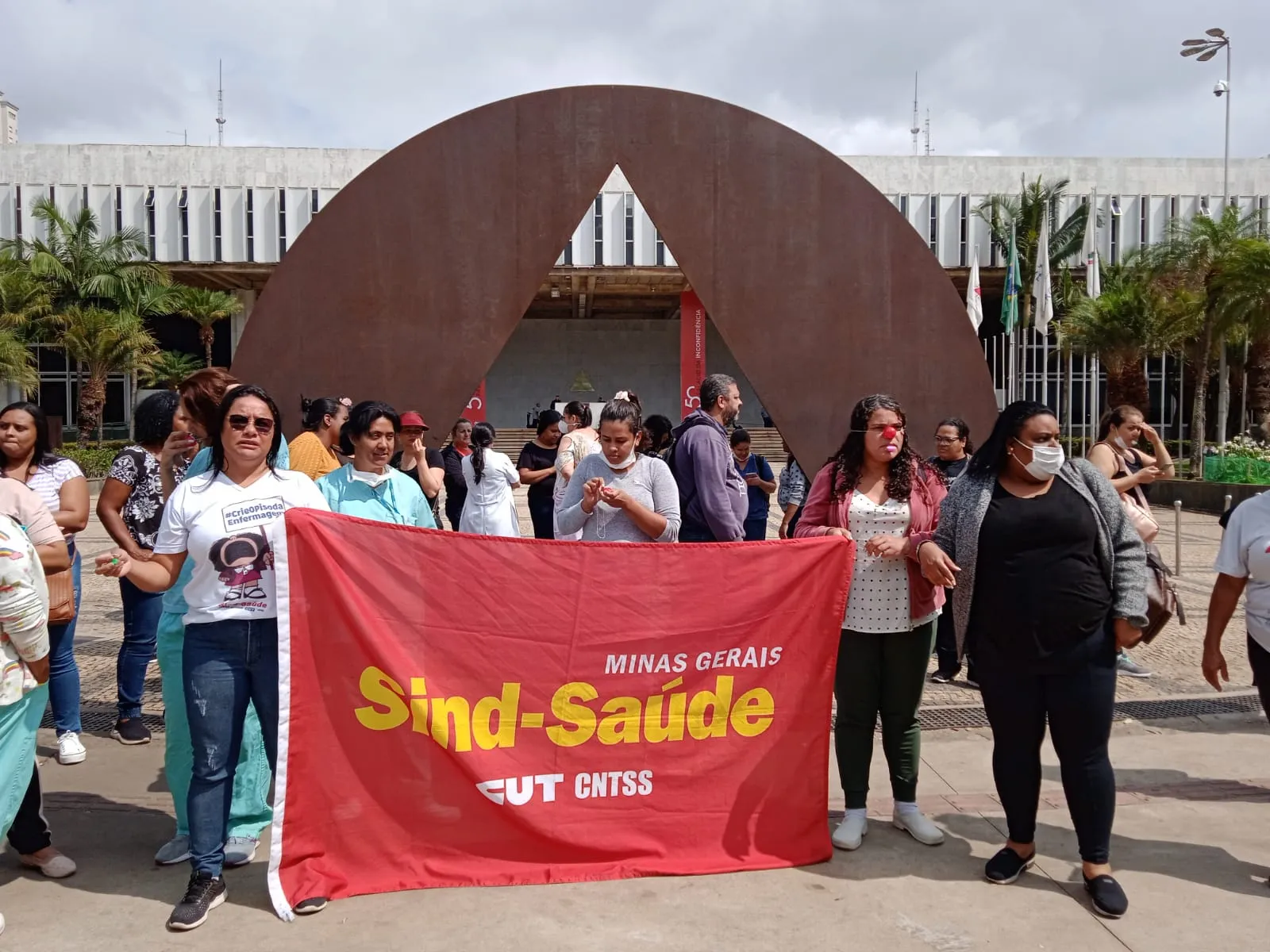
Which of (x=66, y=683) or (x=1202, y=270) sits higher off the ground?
(x=1202, y=270)

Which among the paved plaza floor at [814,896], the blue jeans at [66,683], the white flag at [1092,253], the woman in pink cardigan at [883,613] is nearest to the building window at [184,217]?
the white flag at [1092,253]

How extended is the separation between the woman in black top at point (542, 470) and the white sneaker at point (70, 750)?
3.37 meters

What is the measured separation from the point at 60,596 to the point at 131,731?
1.47 metres

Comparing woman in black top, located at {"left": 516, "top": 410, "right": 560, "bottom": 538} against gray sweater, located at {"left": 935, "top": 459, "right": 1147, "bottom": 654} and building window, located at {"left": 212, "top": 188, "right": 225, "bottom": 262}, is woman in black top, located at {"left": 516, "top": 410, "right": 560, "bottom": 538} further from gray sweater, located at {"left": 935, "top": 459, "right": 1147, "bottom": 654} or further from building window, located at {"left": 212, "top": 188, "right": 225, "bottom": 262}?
building window, located at {"left": 212, "top": 188, "right": 225, "bottom": 262}

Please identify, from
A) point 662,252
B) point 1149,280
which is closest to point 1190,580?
point 1149,280

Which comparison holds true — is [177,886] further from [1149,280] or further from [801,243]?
[1149,280]

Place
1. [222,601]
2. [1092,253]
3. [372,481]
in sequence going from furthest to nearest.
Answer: [1092,253], [372,481], [222,601]

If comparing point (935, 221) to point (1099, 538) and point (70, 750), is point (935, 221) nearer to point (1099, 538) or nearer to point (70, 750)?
point (1099, 538)

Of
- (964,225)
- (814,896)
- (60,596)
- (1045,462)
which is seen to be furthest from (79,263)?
(1045,462)

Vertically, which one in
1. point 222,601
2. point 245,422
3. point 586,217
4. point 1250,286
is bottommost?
point 222,601

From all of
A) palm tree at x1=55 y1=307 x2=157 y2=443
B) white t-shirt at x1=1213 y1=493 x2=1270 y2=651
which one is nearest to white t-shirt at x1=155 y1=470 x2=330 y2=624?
white t-shirt at x1=1213 y1=493 x2=1270 y2=651

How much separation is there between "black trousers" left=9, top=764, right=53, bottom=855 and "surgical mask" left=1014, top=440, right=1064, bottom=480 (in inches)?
137

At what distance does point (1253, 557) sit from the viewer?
11.0 ft

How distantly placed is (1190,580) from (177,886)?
370 inches
